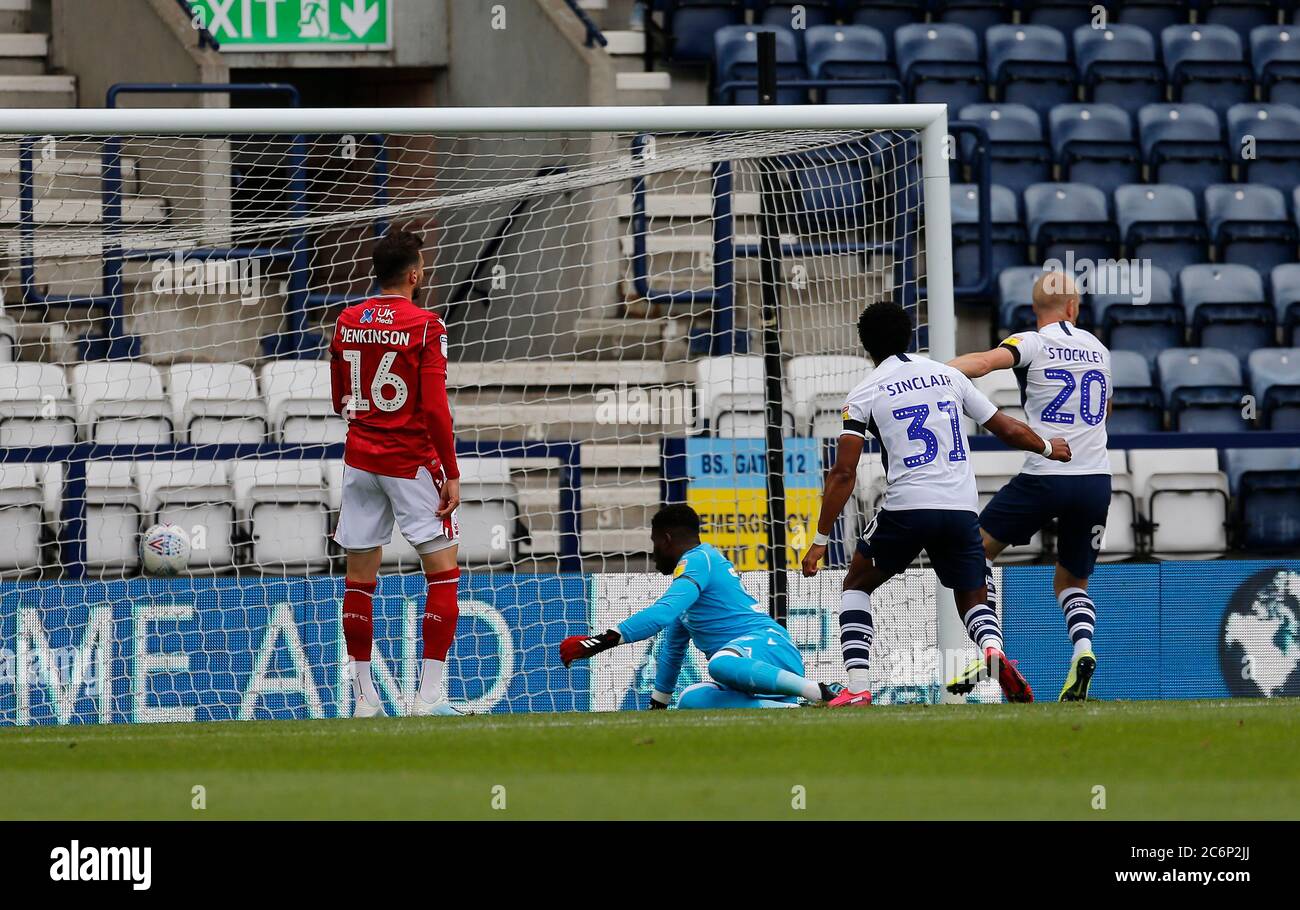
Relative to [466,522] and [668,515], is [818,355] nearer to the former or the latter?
[466,522]

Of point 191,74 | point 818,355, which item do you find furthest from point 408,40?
point 818,355

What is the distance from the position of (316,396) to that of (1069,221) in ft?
16.8

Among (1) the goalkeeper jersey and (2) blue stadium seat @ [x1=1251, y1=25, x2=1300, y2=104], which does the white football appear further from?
(2) blue stadium seat @ [x1=1251, y1=25, x2=1300, y2=104]

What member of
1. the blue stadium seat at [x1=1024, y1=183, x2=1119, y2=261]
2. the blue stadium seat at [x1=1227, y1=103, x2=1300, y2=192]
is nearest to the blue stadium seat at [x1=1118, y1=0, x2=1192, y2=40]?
the blue stadium seat at [x1=1227, y1=103, x2=1300, y2=192]

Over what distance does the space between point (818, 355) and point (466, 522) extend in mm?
2039

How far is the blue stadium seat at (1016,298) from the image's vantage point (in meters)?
10.5

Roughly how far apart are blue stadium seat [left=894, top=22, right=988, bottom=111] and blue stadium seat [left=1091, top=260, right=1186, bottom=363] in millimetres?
1860

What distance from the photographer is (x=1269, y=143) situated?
40.4 feet

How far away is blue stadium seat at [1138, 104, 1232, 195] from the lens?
1217cm

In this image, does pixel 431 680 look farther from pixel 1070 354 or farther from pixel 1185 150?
pixel 1185 150

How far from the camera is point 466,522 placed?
28.5 ft

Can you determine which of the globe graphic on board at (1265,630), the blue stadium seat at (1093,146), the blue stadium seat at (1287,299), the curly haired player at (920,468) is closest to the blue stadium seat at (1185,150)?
the blue stadium seat at (1093,146)

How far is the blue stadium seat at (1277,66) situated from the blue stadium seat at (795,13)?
3.11 meters

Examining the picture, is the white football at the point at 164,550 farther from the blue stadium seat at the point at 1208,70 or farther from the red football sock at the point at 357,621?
the blue stadium seat at the point at 1208,70
